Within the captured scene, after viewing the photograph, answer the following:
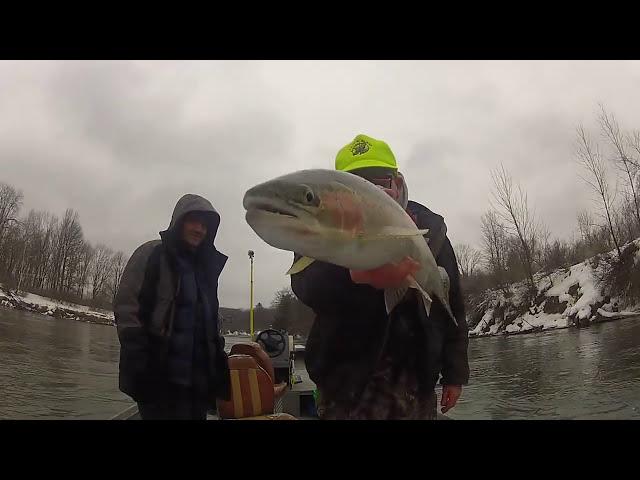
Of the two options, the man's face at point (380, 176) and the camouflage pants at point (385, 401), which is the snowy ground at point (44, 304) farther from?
the man's face at point (380, 176)

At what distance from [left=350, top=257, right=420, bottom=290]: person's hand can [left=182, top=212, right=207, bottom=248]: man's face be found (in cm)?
72

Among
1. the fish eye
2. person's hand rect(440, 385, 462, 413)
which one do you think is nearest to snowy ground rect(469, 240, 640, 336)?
person's hand rect(440, 385, 462, 413)

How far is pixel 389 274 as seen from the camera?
39.6 inches

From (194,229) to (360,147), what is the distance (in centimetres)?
A: 66

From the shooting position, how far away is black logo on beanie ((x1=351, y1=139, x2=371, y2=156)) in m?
1.39

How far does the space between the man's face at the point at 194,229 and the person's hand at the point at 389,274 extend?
28.5 inches

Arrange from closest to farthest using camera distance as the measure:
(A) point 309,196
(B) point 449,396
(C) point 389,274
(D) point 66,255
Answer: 1. (A) point 309,196
2. (C) point 389,274
3. (B) point 449,396
4. (D) point 66,255

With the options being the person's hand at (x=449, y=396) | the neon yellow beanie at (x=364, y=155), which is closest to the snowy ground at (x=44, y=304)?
the neon yellow beanie at (x=364, y=155)

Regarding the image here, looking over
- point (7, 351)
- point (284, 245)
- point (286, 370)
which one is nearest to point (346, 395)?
point (284, 245)

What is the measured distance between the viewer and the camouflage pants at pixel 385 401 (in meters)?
1.41

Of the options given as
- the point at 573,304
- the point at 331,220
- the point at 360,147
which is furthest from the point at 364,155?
the point at 573,304

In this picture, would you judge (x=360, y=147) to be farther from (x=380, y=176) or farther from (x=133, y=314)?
(x=133, y=314)
